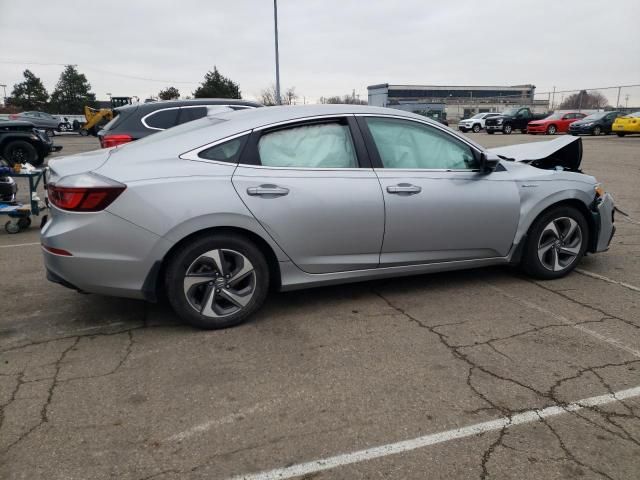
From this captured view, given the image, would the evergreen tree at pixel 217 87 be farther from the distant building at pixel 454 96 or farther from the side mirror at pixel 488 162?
the side mirror at pixel 488 162

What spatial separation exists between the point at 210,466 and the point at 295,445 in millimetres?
396

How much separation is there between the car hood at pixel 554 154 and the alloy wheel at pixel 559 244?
839 mm

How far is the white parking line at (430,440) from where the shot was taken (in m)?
2.19

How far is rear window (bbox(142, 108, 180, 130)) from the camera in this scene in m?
8.02

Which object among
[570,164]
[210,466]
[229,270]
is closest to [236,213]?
[229,270]

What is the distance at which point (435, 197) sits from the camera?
4027 millimetres

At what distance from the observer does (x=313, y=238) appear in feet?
12.1

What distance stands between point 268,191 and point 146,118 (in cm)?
534

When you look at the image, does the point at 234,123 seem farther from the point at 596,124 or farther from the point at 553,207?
the point at 596,124

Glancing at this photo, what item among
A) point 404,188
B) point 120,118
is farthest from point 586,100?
point 404,188

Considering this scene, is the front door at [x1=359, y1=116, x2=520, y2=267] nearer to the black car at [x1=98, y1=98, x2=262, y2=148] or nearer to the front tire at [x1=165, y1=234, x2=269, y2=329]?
the front tire at [x1=165, y1=234, x2=269, y2=329]

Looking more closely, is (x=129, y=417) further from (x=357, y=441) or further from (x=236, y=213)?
(x=236, y=213)

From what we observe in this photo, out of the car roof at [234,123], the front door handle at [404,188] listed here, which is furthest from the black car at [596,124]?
the front door handle at [404,188]

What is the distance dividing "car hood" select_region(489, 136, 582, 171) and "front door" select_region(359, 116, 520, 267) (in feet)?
3.27
